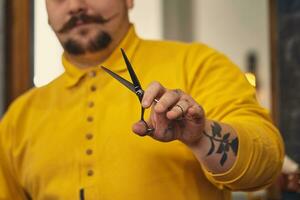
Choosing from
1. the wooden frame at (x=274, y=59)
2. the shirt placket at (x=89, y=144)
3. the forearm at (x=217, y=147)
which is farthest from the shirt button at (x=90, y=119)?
the wooden frame at (x=274, y=59)

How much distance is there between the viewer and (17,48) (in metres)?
1.18

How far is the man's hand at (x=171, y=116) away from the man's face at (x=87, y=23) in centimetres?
33

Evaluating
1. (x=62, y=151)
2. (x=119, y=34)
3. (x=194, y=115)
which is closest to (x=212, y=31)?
(x=119, y=34)

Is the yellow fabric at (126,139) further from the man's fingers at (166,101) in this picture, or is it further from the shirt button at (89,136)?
the man's fingers at (166,101)

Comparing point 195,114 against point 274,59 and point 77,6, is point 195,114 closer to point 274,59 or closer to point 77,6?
point 77,6

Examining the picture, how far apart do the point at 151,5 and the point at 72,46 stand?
0.92 metres

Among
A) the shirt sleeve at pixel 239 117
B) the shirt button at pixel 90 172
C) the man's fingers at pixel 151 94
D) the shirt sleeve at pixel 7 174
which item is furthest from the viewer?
the shirt sleeve at pixel 7 174

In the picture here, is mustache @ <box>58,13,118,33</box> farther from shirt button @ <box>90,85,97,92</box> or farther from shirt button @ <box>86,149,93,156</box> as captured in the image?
shirt button @ <box>86,149,93,156</box>

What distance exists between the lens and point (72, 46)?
853 millimetres

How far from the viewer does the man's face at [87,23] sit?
83cm

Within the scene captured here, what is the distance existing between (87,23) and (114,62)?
0.29 feet

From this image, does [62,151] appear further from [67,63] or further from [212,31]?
[212,31]

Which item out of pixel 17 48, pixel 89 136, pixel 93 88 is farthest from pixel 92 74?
pixel 17 48

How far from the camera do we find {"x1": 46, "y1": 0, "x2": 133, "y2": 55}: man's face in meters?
0.83
